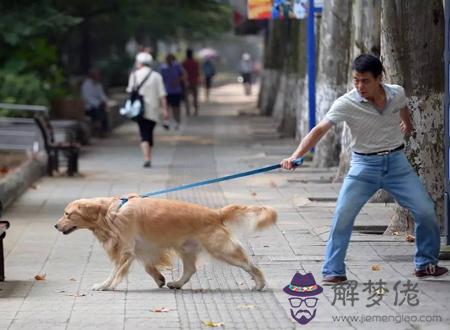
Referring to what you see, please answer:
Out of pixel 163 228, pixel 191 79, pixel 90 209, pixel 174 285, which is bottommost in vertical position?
pixel 191 79

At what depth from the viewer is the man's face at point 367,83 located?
9531 millimetres

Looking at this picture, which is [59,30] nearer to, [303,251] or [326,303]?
[303,251]

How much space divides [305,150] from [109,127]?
22092mm

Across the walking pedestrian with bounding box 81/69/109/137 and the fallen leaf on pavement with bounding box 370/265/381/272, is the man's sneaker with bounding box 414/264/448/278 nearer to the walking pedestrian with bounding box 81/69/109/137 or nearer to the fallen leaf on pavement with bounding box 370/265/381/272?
the fallen leaf on pavement with bounding box 370/265/381/272

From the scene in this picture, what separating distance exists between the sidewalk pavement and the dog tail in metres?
0.37

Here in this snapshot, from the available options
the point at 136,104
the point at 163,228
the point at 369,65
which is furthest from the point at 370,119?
the point at 136,104

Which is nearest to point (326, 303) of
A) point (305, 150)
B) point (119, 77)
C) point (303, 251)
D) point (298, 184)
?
point (305, 150)

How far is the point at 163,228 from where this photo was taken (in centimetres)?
979

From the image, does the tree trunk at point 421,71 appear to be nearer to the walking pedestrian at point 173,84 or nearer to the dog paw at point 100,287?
the dog paw at point 100,287

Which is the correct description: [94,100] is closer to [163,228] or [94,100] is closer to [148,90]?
[148,90]

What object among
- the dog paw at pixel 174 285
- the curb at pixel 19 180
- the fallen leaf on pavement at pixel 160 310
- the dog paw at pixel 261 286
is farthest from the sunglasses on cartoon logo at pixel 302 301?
the curb at pixel 19 180

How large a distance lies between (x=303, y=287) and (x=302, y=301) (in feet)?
1.53

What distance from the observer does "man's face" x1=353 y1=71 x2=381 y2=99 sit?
9531 millimetres

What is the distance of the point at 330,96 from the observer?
20031 millimetres
